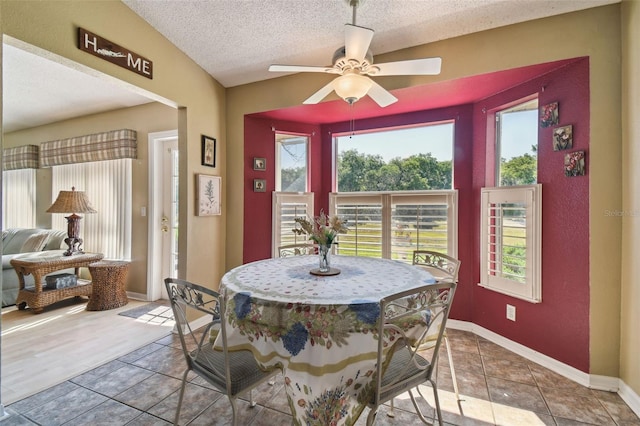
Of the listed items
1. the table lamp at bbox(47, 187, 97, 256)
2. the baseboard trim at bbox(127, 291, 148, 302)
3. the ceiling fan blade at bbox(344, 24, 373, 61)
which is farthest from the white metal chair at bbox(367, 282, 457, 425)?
the table lamp at bbox(47, 187, 97, 256)

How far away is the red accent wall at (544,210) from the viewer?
2051 millimetres

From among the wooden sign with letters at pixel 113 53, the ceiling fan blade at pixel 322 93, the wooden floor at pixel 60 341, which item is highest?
the wooden sign with letters at pixel 113 53

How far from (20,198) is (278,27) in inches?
229

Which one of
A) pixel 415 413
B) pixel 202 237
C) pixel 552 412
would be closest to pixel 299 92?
pixel 202 237

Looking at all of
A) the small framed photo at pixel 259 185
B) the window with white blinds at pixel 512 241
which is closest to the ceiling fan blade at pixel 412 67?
the window with white blinds at pixel 512 241

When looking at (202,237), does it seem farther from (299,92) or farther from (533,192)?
(533,192)

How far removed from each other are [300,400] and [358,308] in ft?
1.47

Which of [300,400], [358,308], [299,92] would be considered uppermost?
[299,92]

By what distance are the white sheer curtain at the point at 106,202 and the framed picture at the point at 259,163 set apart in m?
1.94

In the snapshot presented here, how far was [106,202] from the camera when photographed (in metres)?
4.08

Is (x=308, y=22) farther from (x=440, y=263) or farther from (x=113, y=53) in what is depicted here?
(x=440, y=263)

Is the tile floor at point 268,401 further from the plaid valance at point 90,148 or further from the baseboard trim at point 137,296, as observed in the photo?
the plaid valance at point 90,148

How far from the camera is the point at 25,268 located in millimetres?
3225

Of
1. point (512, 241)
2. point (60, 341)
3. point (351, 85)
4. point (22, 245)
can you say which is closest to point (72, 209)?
point (22, 245)
